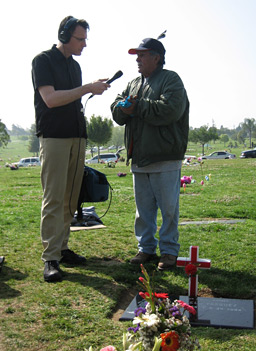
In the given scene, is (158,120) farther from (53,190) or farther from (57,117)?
(53,190)

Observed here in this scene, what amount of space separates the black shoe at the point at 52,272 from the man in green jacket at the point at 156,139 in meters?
0.93

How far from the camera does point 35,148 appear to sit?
127 meters

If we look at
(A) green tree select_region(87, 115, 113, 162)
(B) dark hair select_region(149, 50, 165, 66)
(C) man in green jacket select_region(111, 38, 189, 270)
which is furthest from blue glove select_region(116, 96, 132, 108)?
(A) green tree select_region(87, 115, 113, 162)

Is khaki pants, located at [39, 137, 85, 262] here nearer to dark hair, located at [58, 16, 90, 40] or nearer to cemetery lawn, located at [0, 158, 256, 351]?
cemetery lawn, located at [0, 158, 256, 351]

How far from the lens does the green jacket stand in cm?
450

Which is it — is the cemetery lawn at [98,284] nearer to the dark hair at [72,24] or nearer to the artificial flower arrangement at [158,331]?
the artificial flower arrangement at [158,331]

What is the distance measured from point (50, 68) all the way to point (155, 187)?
1.68m

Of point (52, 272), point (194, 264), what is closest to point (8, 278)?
point (52, 272)

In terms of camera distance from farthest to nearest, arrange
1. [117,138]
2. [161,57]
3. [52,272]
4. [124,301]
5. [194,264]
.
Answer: [117,138]
[161,57]
[52,272]
[124,301]
[194,264]

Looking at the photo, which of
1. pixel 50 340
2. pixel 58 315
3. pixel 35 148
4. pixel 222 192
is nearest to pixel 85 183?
pixel 58 315

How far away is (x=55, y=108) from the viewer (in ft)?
14.7

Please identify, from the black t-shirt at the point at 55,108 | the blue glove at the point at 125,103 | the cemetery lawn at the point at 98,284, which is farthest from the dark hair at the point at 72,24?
the cemetery lawn at the point at 98,284

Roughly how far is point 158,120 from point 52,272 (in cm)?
187

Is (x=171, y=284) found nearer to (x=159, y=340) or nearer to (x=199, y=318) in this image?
(x=199, y=318)
